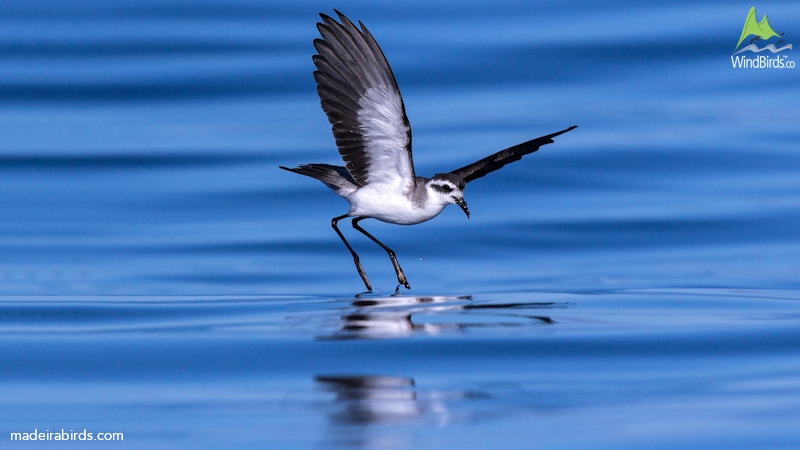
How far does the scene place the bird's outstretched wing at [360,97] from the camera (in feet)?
29.2

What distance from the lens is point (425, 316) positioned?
8.57 metres

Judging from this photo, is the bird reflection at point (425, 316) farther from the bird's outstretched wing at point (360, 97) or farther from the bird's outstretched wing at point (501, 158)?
the bird's outstretched wing at point (501, 158)

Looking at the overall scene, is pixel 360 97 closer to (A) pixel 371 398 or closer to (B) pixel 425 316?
(B) pixel 425 316

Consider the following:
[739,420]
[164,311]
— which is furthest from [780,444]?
[164,311]

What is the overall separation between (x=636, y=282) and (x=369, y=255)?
288cm

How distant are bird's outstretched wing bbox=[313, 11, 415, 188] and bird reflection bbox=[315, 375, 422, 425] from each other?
2.60m

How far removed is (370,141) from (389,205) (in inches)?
28.5

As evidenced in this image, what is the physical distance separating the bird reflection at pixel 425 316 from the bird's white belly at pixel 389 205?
747 mm

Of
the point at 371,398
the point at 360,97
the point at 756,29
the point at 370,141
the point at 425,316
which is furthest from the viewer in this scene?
the point at 756,29

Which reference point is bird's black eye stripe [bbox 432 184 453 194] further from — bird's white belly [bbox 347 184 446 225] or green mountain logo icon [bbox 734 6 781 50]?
green mountain logo icon [bbox 734 6 781 50]

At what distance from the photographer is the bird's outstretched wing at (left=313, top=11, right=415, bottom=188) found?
8.91m

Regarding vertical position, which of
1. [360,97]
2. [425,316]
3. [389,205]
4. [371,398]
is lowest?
[371,398]

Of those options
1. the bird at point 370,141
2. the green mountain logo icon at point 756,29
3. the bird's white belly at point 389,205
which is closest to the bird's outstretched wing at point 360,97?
the bird at point 370,141

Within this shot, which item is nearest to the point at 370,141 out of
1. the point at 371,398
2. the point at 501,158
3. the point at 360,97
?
the point at 360,97
